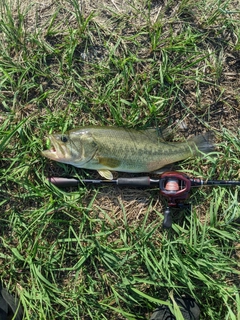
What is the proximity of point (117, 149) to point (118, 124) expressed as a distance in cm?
37

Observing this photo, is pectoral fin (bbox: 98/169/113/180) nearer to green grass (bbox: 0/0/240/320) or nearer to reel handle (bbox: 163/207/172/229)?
green grass (bbox: 0/0/240/320)

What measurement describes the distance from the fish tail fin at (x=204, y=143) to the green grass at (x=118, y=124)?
10 centimetres

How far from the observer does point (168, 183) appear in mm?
3941

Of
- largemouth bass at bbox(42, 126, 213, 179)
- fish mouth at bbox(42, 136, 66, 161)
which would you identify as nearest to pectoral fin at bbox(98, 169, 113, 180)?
largemouth bass at bbox(42, 126, 213, 179)

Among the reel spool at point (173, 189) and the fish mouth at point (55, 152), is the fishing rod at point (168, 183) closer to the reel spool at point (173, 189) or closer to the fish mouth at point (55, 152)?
the reel spool at point (173, 189)

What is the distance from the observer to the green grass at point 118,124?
4.07 meters

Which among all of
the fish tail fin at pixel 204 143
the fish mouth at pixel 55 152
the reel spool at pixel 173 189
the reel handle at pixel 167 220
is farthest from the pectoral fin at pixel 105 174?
the fish tail fin at pixel 204 143

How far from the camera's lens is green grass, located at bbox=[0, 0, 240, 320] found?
13.4 feet

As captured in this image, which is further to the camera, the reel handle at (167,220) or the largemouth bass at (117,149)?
the reel handle at (167,220)

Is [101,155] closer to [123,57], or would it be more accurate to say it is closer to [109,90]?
[109,90]

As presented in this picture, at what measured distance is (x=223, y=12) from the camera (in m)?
4.20

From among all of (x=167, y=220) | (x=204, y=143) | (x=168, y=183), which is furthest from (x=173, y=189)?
(x=204, y=143)

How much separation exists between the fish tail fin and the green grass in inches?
3.9

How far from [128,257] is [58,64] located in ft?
7.75
